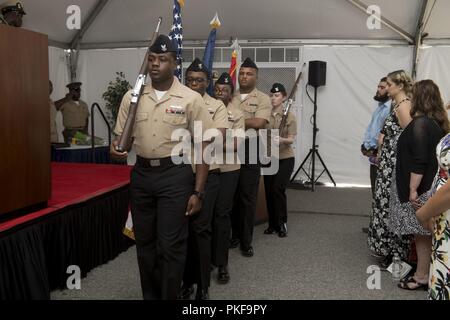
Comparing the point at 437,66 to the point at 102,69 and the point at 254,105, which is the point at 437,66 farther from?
the point at 102,69

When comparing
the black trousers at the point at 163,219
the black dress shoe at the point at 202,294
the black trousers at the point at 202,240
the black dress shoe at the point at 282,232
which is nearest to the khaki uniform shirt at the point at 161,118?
the black trousers at the point at 163,219

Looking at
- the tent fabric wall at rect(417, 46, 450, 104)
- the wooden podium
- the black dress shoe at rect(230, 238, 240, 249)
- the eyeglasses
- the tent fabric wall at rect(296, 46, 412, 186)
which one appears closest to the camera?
the wooden podium

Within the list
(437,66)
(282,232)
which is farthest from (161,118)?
(437,66)

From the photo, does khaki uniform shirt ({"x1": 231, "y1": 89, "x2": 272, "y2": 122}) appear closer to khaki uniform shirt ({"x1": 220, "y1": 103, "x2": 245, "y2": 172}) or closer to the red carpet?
khaki uniform shirt ({"x1": 220, "y1": 103, "x2": 245, "y2": 172})

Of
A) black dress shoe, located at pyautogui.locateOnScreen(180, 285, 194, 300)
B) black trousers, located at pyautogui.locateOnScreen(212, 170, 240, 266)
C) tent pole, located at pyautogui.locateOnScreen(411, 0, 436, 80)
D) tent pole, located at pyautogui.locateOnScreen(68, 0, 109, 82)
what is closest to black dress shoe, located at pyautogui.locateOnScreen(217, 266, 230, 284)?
black trousers, located at pyautogui.locateOnScreen(212, 170, 240, 266)

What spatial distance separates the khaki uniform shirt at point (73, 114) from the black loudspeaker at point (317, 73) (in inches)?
138

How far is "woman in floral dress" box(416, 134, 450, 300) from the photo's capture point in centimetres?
149

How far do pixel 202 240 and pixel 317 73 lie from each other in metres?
4.56

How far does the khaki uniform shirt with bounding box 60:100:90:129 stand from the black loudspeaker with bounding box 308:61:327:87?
351 centimetres

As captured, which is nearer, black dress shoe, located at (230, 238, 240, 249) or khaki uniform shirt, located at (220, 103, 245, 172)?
khaki uniform shirt, located at (220, 103, 245, 172)

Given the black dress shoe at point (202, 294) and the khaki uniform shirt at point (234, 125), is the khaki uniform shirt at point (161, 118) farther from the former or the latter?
the black dress shoe at point (202, 294)
